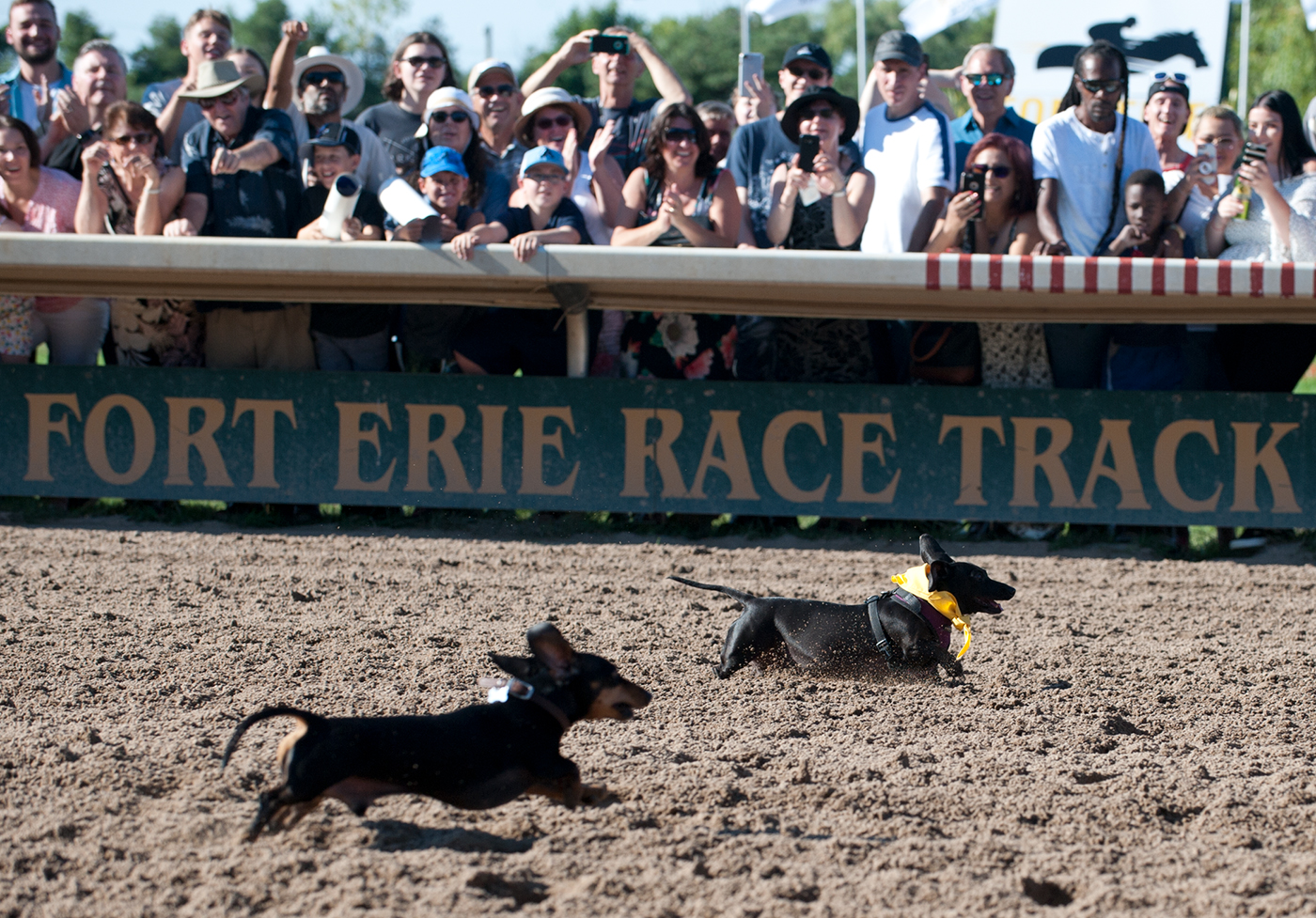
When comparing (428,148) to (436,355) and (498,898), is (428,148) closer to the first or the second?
(436,355)

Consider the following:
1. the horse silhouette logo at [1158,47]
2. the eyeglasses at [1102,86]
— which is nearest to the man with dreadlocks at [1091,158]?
the eyeglasses at [1102,86]

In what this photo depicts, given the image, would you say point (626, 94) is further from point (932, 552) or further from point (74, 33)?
point (74, 33)

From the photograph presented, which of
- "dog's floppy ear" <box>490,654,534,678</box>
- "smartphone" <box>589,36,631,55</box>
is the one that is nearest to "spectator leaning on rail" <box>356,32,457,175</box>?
"smartphone" <box>589,36,631,55</box>

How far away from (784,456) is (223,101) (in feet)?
13.0

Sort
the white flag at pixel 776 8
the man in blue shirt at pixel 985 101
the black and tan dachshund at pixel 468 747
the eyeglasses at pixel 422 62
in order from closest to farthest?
the black and tan dachshund at pixel 468 747
the man in blue shirt at pixel 985 101
the eyeglasses at pixel 422 62
the white flag at pixel 776 8

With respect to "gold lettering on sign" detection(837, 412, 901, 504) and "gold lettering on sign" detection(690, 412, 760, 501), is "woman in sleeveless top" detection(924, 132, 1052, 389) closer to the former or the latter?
"gold lettering on sign" detection(837, 412, 901, 504)

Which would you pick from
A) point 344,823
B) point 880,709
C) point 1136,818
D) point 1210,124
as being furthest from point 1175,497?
point 344,823

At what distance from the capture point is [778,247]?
7457 millimetres

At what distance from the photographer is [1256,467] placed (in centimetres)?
769

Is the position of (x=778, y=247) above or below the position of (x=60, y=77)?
below

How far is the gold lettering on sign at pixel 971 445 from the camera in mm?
7777

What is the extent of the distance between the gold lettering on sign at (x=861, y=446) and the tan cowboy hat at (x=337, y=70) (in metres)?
3.91

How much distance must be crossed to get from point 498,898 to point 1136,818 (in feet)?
5.97

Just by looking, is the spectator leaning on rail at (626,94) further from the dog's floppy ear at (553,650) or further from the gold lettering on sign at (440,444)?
the dog's floppy ear at (553,650)
